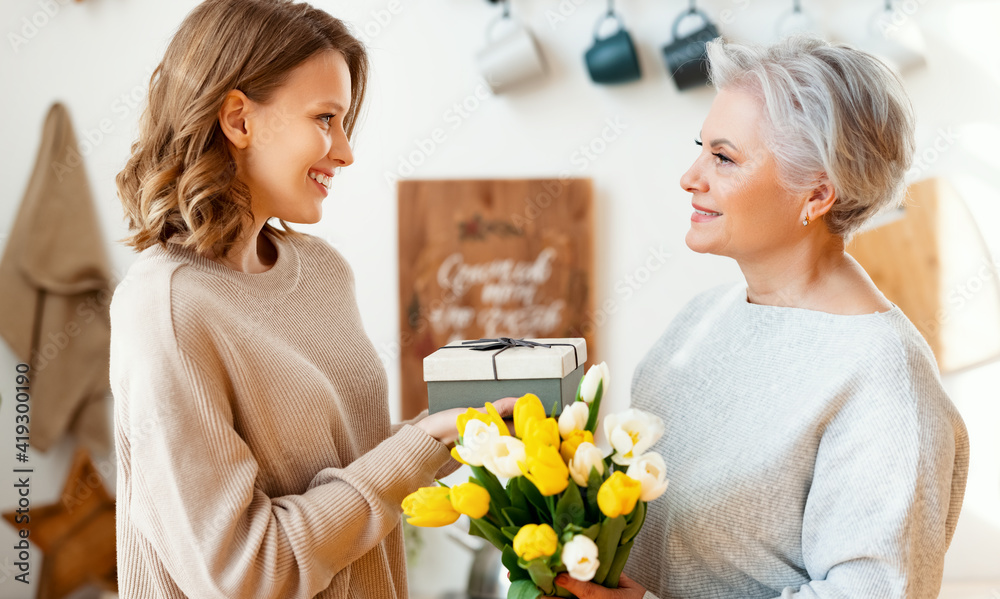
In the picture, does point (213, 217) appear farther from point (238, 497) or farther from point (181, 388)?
point (238, 497)

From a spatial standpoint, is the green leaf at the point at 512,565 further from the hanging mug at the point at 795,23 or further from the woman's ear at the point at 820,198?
the hanging mug at the point at 795,23

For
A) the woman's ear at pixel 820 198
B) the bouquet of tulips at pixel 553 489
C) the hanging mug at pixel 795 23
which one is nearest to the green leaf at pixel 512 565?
the bouquet of tulips at pixel 553 489

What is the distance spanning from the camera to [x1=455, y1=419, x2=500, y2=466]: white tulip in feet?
2.56

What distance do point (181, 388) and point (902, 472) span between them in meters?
0.79

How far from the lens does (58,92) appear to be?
2.13 metres

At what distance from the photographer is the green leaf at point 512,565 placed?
0.83 m

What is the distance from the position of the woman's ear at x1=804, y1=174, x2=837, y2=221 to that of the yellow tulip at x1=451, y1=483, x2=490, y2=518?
58 cm

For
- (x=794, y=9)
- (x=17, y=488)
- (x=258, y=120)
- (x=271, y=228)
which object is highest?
(x=794, y=9)

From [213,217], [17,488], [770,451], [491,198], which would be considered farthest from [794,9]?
[17,488]

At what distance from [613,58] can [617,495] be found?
1581 mm

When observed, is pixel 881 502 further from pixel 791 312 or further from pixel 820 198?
pixel 820 198

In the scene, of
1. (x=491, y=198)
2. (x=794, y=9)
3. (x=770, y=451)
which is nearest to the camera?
(x=770, y=451)

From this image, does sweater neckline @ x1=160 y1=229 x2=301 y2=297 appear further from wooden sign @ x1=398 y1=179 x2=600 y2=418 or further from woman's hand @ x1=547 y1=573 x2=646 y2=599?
wooden sign @ x1=398 y1=179 x2=600 y2=418

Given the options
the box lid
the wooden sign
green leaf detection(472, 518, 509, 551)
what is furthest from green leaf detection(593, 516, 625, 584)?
the wooden sign
